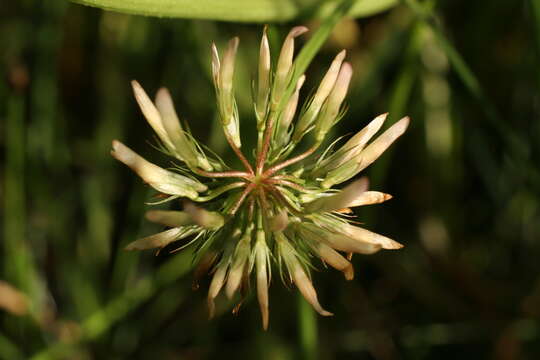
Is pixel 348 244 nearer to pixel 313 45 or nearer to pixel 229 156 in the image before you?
pixel 313 45

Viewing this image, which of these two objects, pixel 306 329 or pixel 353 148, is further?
pixel 306 329

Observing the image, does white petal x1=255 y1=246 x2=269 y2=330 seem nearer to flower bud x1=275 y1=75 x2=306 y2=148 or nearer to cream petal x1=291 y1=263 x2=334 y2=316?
cream petal x1=291 y1=263 x2=334 y2=316

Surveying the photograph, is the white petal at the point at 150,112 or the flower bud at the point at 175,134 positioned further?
the white petal at the point at 150,112

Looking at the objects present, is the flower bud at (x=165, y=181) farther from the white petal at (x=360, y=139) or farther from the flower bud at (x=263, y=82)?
the white petal at (x=360, y=139)

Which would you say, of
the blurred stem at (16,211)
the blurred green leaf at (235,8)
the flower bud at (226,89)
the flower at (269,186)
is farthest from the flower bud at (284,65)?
the blurred stem at (16,211)

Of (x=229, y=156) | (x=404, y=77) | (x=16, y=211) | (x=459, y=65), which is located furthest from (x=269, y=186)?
(x=16, y=211)

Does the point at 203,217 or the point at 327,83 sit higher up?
the point at 327,83
